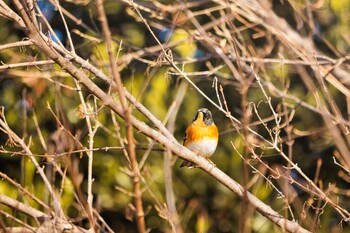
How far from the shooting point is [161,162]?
661 cm

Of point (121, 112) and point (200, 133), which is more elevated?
point (121, 112)

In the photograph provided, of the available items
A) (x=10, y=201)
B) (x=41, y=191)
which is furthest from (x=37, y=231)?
(x=41, y=191)

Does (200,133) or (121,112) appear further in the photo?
(200,133)

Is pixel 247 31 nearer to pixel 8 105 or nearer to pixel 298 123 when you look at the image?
pixel 298 123

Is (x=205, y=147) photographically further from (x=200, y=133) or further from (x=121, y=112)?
(x=121, y=112)

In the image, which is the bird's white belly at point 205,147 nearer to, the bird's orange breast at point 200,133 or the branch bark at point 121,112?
the bird's orange breast at point 200,133

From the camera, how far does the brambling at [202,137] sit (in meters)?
5.51

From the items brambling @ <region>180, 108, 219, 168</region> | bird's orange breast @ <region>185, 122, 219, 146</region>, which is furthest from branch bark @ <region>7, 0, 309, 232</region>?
bird's orange breast @ <region>185, 122, 219, 146</region>

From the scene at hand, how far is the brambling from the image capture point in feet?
18.1

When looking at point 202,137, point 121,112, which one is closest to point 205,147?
point 202,137

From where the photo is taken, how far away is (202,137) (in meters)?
5.54

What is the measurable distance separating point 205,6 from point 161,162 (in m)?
2.04

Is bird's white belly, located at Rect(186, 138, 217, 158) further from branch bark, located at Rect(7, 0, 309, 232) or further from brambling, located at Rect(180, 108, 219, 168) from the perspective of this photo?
branch bark, located at Rect(7, 0, 309, 232)

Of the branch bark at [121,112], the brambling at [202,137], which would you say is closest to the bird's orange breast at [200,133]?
the brambling at [202,137]
